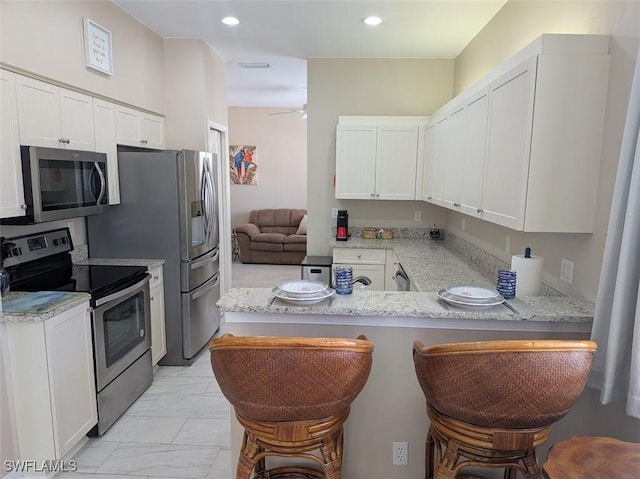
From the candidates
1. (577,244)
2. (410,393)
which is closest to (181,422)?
(410,393)

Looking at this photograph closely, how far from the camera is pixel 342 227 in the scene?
4461mm

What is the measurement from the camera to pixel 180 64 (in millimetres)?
4016

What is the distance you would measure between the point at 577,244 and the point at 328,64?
131 inches

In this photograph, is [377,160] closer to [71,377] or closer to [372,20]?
[372,20]

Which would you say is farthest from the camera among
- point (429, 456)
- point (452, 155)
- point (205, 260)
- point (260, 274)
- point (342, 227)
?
point (260, 274)

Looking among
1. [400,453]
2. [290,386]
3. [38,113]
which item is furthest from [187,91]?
[400,453]

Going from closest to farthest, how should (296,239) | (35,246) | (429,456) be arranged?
(429,456) < (35,246) < (296,239)

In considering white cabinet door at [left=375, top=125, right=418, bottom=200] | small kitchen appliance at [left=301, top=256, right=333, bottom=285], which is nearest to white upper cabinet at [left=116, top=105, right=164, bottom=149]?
small kitchen appliance at [left=301, top=256, right=333, bottom=285]

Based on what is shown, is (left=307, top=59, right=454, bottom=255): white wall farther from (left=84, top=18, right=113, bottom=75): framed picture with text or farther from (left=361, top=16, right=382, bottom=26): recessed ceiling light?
(left=84, top=18, right=113, bottom=75): framed picture with text

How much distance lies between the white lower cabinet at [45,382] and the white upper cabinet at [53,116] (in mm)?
1040

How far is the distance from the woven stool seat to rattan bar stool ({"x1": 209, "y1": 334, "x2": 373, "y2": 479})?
0.59m

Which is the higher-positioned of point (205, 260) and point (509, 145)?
point (509, 145)

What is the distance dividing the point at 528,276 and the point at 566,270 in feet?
0.64

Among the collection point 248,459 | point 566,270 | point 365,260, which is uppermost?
point 566,270
